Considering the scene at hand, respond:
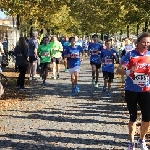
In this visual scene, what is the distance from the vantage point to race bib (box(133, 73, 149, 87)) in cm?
642

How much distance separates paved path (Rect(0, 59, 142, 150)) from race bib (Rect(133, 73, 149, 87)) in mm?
1244

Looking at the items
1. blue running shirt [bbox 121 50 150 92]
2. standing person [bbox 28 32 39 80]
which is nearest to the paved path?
blue running shirt [bbox 121 50 150 92]

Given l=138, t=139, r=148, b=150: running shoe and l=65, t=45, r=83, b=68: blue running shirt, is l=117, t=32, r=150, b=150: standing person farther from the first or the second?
l=65, t=45, r=83, b=68: blue running shirt

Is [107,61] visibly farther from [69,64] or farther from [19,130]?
[19,130]

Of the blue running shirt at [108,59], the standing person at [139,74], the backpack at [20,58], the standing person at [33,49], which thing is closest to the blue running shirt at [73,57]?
the blue running shirt at [108,59]

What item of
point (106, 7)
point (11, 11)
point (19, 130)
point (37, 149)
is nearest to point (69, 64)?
point (19, 130)

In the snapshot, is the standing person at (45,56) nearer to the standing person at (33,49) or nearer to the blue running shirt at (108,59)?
the standing person at (33,49)

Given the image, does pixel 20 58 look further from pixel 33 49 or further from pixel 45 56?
pixel 33 49

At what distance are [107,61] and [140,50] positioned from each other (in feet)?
21.4

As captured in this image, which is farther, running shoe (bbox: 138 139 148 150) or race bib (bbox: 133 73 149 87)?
running shoe (bbox: 138 139 148 150)

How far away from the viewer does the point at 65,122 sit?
9008mm

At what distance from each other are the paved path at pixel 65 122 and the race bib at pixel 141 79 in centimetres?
124

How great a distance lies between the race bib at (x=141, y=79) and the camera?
6.42m

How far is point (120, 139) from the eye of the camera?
748 centimetres
